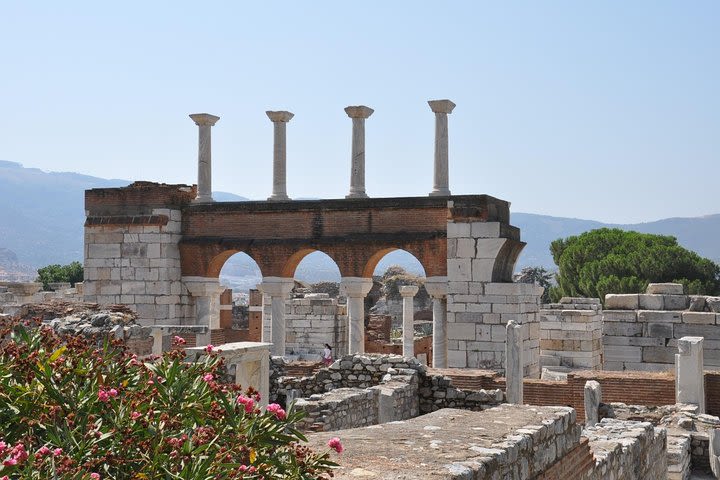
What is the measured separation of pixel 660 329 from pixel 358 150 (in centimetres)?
850

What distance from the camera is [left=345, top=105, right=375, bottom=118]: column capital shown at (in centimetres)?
2328

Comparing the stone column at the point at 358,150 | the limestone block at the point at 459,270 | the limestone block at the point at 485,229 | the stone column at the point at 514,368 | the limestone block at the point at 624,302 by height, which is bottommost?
the stone column at the point at 514,368

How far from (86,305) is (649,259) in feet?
112

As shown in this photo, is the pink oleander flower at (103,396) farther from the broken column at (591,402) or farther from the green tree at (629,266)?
the green tree at (629,266)

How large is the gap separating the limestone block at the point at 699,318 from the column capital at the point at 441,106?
732 cm

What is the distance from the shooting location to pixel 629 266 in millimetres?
46625

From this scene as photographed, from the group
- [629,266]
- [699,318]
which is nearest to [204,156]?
[699,318]

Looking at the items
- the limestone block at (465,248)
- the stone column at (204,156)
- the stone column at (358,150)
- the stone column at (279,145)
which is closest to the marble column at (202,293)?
the stone column at (204,156)

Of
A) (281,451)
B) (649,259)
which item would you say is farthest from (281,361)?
(649,259)

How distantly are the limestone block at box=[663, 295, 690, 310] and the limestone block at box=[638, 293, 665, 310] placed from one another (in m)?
0.10

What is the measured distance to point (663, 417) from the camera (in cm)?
1399

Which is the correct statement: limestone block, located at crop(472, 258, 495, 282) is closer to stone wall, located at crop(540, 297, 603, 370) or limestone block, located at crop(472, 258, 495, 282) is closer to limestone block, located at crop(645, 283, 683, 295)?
limestone block, located at crop(645, 283, 683, 295)

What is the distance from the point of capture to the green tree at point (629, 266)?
45500 mm

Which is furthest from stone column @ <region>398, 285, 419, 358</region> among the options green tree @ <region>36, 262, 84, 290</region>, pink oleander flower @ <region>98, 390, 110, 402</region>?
A: green tree @ <region>36, 262, 84, 290</region>
